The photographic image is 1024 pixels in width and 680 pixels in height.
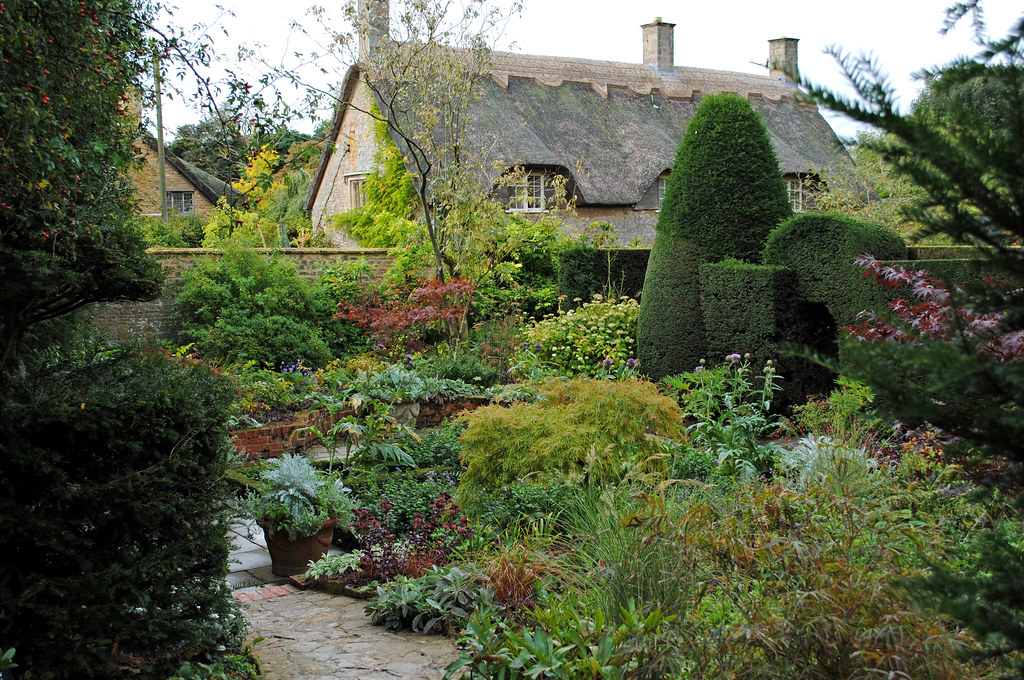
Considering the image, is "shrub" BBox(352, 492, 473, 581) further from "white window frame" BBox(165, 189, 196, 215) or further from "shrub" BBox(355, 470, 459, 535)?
"white window frame" BBox(165, 189, 196, 215)

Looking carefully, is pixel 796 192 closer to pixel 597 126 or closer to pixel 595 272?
pixel 597 126

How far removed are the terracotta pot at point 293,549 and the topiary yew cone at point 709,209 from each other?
554cm

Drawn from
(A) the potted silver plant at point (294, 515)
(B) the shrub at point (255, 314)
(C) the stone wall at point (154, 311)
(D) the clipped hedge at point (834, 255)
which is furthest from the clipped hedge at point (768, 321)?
(C) the stone wall at point (154, 311)

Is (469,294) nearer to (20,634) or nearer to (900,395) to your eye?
(20,634)

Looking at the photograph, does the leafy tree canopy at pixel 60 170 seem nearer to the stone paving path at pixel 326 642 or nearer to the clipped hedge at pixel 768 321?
the stone paving path at pixel 326 642

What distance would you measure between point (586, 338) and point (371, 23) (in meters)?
5.73

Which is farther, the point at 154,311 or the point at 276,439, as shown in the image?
the point at 154,311

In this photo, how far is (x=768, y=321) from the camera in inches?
357

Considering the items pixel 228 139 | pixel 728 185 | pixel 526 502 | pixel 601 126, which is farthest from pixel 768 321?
pixel 601 126

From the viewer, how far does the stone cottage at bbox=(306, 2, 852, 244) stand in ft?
68.1

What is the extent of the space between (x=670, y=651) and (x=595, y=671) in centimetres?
30

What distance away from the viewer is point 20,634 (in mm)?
3074

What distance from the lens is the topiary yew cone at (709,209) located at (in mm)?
9641

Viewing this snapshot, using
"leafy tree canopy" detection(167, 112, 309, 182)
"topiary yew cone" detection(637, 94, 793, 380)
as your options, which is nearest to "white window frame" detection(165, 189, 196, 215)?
"topiary yew cone" detection(637, 94, 793, 380)
